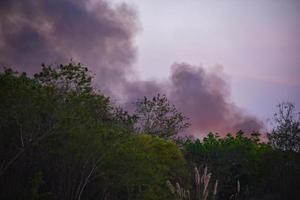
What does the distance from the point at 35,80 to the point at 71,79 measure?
6.18 feet

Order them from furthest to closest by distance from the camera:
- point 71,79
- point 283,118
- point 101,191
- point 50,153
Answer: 1. point 283,118
2. point 101,191
3. point 50,153
4. point 71,79

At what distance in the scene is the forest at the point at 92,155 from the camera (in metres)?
23.6

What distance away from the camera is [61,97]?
24203mm

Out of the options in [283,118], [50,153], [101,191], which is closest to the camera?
[50,153]

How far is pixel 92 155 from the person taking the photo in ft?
96.3

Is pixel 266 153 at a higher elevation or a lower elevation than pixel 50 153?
higher

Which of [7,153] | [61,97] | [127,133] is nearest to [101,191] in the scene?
[127,133]

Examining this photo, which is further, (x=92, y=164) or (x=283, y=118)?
(x=283, y=118)

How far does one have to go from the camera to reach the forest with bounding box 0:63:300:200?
77.6 feet

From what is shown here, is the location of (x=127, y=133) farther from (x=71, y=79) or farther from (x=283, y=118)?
(x=283, y=118)

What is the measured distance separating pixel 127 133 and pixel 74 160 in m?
3.68

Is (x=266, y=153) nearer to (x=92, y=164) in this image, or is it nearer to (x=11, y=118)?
(x=92, y=164)

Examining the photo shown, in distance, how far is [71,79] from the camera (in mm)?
23609

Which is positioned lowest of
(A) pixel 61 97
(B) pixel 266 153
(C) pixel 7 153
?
(C) pixel 7 153
